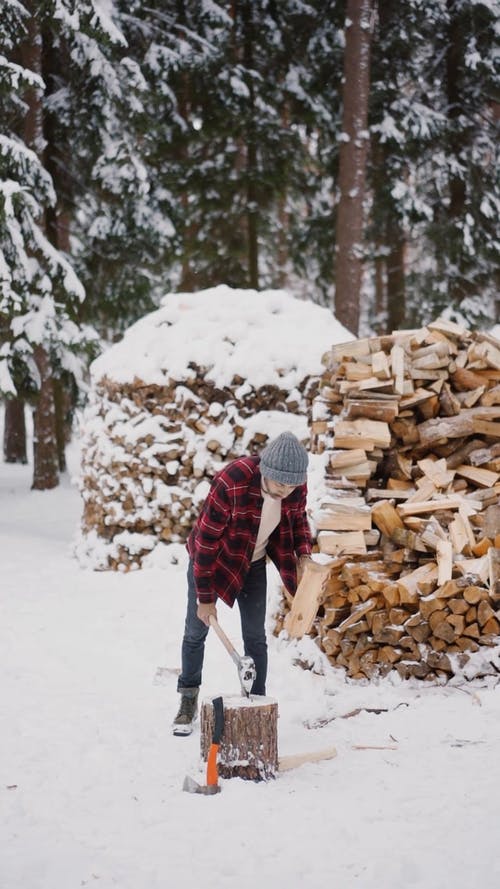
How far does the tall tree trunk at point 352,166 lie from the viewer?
33.7 feet

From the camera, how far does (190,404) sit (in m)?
7.62

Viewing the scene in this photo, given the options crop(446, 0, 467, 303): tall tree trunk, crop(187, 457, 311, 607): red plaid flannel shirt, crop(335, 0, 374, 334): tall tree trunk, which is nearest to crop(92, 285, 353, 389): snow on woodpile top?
crop(335, 0, 374, 334): tall tree trunk

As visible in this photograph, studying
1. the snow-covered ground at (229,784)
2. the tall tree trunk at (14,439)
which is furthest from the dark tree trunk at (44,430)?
the snow-covered ground at (229,784)

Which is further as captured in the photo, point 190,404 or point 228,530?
point 190,404

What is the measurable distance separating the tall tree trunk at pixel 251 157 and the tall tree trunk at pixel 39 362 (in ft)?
11.9

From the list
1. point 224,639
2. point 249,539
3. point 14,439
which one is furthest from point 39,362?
point 224,639

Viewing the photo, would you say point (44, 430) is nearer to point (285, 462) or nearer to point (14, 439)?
point (14, 439)

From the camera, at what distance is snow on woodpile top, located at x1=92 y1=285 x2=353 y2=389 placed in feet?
24.5

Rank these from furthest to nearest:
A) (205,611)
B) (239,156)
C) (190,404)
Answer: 1. (239,156)
2. (190,404)
3. (205,611)

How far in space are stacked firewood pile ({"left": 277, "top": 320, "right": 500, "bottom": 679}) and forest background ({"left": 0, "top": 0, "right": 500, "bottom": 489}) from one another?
478 centimetres

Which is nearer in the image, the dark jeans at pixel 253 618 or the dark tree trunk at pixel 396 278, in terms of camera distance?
the dark jeans at pixel 253 618

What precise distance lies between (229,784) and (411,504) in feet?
7.86

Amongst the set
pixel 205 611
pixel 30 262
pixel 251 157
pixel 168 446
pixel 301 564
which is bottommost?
pixel 205 611

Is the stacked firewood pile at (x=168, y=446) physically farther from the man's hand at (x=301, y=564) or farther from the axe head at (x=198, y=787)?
the axe head at (x=198, y=787)
